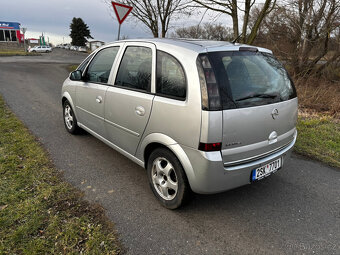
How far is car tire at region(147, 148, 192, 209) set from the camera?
2432 mm

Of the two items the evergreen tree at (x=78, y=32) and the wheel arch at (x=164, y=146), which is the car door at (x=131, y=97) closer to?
the wheel arch at (x=164, y=146)

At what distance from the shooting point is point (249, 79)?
8.05ft

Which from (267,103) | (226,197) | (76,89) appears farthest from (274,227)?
(76,89)

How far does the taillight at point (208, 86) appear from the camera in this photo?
2.11m

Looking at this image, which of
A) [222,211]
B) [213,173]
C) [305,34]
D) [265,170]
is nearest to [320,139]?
[265,170]

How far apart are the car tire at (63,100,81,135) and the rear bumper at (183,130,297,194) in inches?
116

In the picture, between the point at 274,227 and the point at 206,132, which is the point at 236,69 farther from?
the point at 274,227

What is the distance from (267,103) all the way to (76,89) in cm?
311

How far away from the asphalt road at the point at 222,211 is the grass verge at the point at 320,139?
0.93 feet

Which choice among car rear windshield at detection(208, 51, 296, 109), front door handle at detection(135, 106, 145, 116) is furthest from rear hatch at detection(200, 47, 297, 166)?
front door handle at detection(135, 106, 145, 116)

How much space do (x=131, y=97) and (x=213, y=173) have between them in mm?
1297

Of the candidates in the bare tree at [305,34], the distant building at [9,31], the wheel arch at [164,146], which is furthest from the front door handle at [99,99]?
the distant building at [9,31]

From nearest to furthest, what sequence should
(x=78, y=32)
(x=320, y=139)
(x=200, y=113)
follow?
(x=200, y=113)
(x=320, y=139)
(x=78, y=32)

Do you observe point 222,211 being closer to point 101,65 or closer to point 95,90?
point 95,90
